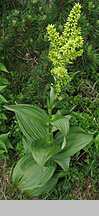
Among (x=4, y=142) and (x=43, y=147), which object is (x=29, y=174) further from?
(x=4, y=142)

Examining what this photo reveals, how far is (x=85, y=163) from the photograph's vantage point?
4066 mm

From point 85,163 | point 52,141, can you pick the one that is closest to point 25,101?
point 52,141

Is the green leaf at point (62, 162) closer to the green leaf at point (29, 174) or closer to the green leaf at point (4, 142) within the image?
the green leaf at point (29, 174)

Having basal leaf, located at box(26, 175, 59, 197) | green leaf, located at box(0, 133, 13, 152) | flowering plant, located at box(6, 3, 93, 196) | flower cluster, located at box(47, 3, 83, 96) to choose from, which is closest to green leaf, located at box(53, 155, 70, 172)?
flowering plant, located at box(6, 3, 93, 196)

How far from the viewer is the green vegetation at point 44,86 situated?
391cm

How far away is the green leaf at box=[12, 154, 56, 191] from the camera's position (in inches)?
152

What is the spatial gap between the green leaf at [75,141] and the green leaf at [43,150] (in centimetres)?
10

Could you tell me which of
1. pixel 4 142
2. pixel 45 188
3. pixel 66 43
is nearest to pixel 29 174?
pixel 45 188

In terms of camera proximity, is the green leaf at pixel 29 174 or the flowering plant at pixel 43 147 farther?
the green leaf at pixel 29 174

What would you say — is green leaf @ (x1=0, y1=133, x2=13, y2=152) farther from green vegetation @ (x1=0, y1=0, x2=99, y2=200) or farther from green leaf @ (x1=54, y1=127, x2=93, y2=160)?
green leaf @ (x1=54, y1=127, x2=93, y2=160)

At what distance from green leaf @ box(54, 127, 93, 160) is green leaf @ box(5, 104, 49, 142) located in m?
0.24

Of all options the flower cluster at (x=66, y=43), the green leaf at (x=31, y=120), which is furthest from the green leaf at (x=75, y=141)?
the flower cluster at (x=66, y=43)

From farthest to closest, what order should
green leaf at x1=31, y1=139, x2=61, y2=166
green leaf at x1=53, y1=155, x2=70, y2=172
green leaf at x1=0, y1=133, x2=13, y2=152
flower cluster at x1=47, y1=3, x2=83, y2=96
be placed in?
green leaf at x1=0, y1=133, x2=13, y2=152
green leaf at x1=53, y1=155, x2=70, y2=172
green leaf at x1=31, y1=139, x2=61, y2=166
flower cluster at x1=47, y1=3, x2=83, y2=96

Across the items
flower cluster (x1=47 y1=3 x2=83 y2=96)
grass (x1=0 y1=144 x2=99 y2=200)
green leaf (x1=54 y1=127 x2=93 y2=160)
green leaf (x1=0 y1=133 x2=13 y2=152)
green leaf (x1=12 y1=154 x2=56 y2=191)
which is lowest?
grass (x1=0 y1=144 x2=99 y2=200)
